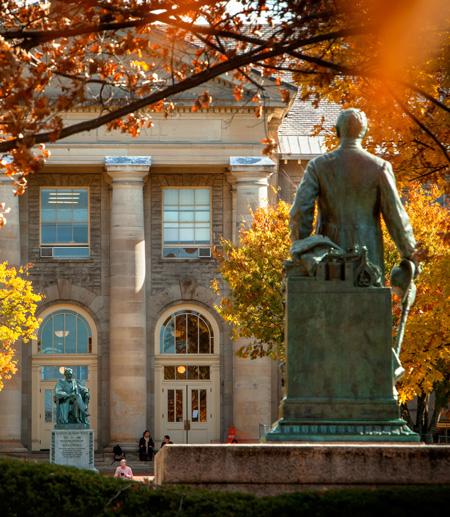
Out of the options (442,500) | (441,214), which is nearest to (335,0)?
(442,500)

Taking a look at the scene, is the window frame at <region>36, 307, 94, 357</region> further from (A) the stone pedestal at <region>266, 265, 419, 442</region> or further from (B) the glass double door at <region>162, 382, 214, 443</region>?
(A) the stone pedestal at <region>266, 265, 419, 442</region>

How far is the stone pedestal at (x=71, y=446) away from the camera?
48.1 m

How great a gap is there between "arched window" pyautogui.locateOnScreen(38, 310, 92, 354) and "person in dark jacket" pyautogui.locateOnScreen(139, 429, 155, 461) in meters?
5.06

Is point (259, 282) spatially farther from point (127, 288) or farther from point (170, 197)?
point (170, 197)

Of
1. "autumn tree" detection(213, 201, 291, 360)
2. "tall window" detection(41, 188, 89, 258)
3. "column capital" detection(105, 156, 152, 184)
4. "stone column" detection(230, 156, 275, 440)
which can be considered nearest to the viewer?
"autumn tree" detection(213, 201, 291, 360)

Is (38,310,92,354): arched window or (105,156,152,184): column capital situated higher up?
(105,156,152,184): column capital

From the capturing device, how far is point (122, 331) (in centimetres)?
6216

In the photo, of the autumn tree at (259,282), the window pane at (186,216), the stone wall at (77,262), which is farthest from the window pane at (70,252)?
the autumn tree at (259,282)

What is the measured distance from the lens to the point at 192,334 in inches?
2507

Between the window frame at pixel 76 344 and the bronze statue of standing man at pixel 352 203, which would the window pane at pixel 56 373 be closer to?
the window frame at pixel 76 344

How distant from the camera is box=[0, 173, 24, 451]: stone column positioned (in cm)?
Result: 6066

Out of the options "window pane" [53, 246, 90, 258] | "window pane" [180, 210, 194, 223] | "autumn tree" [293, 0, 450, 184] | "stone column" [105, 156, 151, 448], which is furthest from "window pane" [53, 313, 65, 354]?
"autumn tree" [293, 0, 450, 184]

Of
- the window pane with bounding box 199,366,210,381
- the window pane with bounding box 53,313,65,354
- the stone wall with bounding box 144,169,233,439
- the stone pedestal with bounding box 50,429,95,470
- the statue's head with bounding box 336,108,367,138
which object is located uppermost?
the stone wall with bounding box 144,169,233,439

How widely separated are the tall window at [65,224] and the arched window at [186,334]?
3869mm
